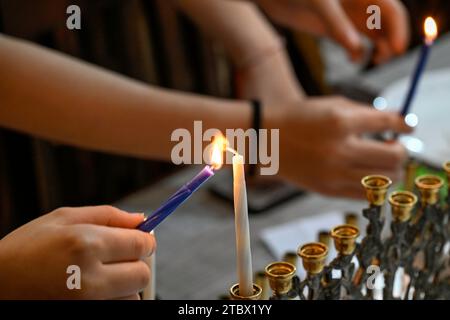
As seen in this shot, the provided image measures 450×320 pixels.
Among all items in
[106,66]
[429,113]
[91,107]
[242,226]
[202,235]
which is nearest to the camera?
[242,226]

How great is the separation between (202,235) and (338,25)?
356 mm

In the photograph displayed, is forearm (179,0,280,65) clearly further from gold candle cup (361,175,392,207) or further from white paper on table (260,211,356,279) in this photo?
gold candle cup (361,175,392,207)

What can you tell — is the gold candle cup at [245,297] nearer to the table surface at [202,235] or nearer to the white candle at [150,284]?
the white candle at [150,284]

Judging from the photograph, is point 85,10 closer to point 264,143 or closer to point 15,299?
point 264,143

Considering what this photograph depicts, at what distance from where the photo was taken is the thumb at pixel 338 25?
118 cm

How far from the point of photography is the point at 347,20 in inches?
47.9

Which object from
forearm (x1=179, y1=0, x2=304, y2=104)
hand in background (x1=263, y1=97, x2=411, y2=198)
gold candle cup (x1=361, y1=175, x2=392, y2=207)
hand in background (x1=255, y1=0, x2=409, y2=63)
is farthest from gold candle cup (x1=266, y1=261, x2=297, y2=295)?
forearm (x1=179, y1=0, x2=304, y2=104)

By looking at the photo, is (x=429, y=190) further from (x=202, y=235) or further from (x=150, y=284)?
(x=202, y=235)

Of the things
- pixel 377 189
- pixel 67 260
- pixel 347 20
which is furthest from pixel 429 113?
pixel 67 260

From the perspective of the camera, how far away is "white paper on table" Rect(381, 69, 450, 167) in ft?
3.88

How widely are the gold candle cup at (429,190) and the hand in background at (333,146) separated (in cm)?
35

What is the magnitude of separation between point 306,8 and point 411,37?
1.14 m

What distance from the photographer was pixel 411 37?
229cm

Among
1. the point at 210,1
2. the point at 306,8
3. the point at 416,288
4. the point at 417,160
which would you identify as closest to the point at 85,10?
the point at 210,1
